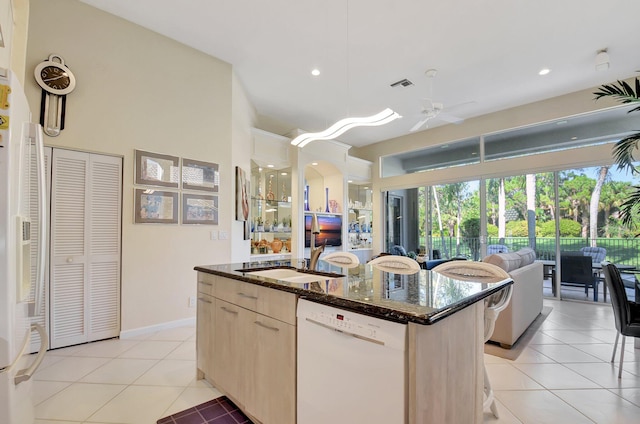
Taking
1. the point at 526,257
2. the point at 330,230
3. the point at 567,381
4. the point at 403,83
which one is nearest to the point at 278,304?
the point at 567,381

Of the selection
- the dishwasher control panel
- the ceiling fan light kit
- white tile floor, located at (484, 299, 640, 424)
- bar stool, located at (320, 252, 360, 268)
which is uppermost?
the ceiling fan light kit

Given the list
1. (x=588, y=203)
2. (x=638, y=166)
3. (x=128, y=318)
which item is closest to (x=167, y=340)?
(x=128, y=318)

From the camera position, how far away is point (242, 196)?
14.2 ft

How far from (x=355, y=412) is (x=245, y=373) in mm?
846

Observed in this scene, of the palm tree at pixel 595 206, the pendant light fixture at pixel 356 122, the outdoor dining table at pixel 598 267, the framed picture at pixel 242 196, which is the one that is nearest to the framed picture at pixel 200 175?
the framed picture at pixel 242 196

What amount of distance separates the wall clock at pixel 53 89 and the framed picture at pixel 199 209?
1.34 metres

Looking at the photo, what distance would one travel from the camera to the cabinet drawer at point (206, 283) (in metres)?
2.17

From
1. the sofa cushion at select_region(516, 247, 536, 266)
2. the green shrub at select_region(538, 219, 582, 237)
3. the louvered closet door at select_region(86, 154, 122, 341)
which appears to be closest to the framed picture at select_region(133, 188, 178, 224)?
the louvered closet door at select_region(86, 154, 122, 341)

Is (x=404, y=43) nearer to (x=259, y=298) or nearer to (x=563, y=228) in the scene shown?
(x=259, y=298)

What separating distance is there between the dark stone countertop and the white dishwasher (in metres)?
0.05

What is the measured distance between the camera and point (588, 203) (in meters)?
4.95

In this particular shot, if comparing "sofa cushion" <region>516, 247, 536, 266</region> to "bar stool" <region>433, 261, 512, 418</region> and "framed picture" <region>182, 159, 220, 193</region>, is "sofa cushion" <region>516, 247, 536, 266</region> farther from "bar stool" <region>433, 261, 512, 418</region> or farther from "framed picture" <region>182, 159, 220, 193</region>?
"framed picture" <region>182, 159, 220, 193</region>

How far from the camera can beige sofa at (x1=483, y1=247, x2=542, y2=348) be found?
9.64 ft

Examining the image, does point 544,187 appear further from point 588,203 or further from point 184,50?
point 184,50
